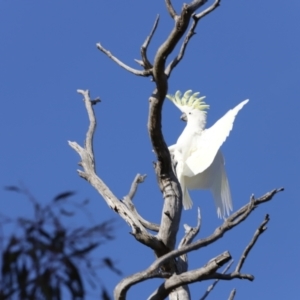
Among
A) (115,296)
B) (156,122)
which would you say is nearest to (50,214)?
(115,296)

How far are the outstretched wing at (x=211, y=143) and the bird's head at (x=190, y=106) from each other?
1.15ft

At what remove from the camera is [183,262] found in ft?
15.4

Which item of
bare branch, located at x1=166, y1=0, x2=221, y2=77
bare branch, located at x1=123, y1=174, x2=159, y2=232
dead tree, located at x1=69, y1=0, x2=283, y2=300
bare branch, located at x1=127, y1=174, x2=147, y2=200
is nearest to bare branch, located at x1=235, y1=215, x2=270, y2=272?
dead tree, located at x1=69, y1=0, x2=283, y2=300

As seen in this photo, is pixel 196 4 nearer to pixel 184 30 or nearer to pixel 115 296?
pixel 184 30

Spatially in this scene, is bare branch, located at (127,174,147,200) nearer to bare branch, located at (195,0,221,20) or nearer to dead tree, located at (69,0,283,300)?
dead tree, located at (69,0,283,300)

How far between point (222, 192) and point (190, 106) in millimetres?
963

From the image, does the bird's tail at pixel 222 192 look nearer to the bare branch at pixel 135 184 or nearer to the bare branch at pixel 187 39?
the bare branch at pixel 135 184

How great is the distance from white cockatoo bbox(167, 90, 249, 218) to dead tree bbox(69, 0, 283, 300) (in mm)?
1335

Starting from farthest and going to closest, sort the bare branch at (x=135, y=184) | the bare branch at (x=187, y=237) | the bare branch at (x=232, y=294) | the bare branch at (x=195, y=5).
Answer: the bare branch at (x=135, y=184) → the bare branch at (x=187, y=237) → the bare branch at (x=232, y=294) → the bare branch at (x=195, y=5)

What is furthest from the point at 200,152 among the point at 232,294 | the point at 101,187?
the point at 232,294

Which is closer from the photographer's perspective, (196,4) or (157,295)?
(157,295)

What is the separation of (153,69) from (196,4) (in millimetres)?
451

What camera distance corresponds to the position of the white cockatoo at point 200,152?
6.62 m

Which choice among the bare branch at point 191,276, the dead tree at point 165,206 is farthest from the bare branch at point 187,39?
the bare branch at point 191,276
